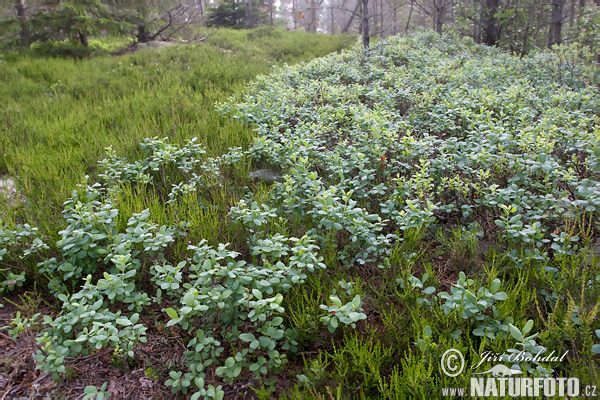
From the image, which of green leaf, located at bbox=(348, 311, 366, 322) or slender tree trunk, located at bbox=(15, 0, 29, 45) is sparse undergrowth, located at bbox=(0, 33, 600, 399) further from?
slender tree trunk, located at bbox=(15, 0, 29, 45)

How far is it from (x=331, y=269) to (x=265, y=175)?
1.87 m

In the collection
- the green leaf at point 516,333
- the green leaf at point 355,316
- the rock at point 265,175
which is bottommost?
the green leaf at point 516,333

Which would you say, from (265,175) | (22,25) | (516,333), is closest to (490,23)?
(265,175)

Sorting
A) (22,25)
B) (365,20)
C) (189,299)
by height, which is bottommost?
(189,299)

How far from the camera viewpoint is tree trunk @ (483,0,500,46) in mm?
11961

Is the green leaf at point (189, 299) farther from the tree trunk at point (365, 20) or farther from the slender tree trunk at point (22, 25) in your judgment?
the slender tree trunk at point (22, 25)

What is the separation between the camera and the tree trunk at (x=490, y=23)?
12.0 m

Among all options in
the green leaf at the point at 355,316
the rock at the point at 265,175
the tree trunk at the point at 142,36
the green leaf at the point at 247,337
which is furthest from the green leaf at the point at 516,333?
the tree trunk at the point at 142,36

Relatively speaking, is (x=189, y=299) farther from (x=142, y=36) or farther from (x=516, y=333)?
(x=142, y=36)

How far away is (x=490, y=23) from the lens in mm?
12305

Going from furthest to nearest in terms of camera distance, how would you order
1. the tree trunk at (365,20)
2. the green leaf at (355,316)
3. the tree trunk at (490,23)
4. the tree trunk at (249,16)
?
1. the tree trunk at (249,16)
2. the tree trunk at (490,23)
3. the tree trunk at (365,20)
4. the green leaf at (355,316)

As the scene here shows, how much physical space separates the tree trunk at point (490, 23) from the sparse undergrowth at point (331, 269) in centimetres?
978

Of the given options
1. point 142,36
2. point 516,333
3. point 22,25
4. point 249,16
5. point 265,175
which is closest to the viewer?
point 516,333

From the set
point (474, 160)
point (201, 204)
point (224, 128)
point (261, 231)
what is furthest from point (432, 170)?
point (224, 128)
